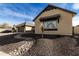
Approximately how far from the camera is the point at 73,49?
4809 mm

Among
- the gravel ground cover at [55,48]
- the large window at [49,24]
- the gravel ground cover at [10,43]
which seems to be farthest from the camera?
the large window at [49,24]

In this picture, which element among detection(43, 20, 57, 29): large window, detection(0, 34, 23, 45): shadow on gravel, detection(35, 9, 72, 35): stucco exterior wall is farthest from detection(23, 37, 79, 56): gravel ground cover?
detection(0, 34, 23, 45): shadow on gravel

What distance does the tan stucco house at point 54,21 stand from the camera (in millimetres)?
4918

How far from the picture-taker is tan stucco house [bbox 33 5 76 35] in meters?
4.92

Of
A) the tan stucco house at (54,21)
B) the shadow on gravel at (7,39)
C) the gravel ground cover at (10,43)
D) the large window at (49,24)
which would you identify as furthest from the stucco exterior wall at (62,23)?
the shadow on gravel at (7,39)

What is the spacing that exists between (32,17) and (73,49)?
1525mm

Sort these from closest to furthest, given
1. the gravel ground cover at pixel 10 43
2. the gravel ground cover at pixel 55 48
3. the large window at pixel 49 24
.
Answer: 1. the gravel ground cover at pixel 55 48
2. the gravel ground cover at pixel 10 43
3. the large window at pixel 49 24

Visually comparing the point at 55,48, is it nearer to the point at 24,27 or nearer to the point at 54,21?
the point at 54,21

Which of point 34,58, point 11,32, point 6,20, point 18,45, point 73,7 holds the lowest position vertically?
point 34,58

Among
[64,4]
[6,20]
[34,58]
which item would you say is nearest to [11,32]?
[6,20]

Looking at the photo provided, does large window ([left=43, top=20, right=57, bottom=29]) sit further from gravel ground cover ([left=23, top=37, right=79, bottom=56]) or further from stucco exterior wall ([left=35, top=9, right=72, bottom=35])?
gravel ground cover ([left=23, top=37, right=79, bottom=56])

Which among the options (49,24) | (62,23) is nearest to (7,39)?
(49,24)

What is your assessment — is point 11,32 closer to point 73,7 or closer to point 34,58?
point 34,58

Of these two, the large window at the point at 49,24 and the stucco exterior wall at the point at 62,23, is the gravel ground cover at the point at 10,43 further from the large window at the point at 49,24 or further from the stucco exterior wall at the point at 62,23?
the large window at the point at 49,24
